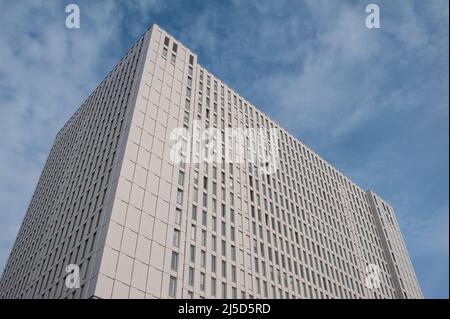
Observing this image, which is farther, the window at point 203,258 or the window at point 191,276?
the window at point 203,258

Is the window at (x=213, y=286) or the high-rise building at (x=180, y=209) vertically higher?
the high-rise building at (x=180, y=209)

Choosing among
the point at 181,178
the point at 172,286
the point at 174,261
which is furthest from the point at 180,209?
the point at 172,286

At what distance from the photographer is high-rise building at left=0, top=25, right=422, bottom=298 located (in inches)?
1943

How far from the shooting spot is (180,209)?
56.2 meters

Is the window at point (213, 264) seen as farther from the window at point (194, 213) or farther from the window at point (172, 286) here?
the window at point (172, 286)

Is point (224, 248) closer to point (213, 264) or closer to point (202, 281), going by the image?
point (213, 264)

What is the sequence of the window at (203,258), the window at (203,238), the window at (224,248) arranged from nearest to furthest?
1. the window at (203,258)
2. the window at (203,238)
3. the window at (224,248)

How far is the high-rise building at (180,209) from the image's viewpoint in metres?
49.3

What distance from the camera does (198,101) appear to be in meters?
74.2

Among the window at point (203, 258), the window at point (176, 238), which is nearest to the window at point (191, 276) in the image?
the window at point (203, 258)
